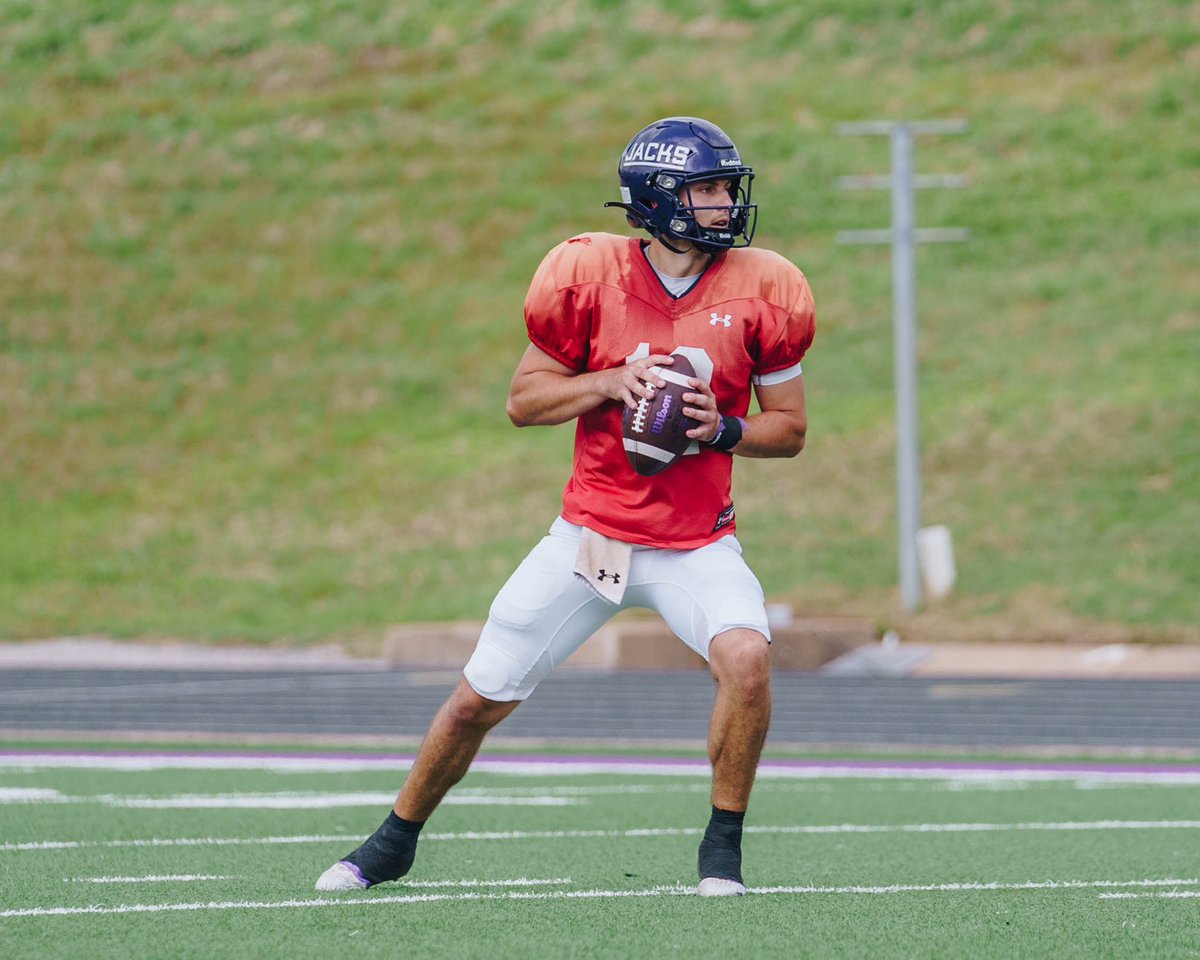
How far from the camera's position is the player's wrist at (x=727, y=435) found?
494 centimetres

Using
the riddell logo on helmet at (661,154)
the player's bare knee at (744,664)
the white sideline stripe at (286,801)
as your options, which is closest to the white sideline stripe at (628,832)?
the white sideline stripe at (286,801)

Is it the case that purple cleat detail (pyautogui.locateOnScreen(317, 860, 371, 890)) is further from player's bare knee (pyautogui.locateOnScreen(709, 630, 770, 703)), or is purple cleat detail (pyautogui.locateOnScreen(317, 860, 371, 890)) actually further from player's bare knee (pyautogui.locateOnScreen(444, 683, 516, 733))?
player's bare knee (pyautogui.locateOnScreen(709, 630, 770, 703))

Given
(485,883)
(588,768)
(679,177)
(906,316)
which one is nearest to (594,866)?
(485,883)

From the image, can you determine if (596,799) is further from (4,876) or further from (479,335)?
(479,335)

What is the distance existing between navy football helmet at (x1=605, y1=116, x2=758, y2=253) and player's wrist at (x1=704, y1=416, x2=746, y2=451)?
0.48 m

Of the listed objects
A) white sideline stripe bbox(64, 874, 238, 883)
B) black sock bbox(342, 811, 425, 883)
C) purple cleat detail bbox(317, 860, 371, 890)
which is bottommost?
white sideline stripe bbox(64, 874, 238, 883)

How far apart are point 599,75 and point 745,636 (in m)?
32.2

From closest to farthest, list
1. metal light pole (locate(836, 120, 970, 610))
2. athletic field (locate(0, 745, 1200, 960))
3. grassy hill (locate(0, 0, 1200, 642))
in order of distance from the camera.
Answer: athletic field (locate(0, 745, 1200, 960))
metal light pole (locate(836, 120, 970, 610))
grassy hill (locate(0, 0, 1200, 642))

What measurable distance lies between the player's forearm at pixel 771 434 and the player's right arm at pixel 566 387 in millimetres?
312

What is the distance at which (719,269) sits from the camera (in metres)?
5.14

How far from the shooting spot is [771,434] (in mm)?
5074

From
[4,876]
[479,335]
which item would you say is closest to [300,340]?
[479,335]

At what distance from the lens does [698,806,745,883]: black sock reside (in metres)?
4.96

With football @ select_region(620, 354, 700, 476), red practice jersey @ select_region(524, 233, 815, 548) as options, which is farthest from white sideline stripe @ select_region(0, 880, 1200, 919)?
football @ select_region(620, 354, 700, 476)
